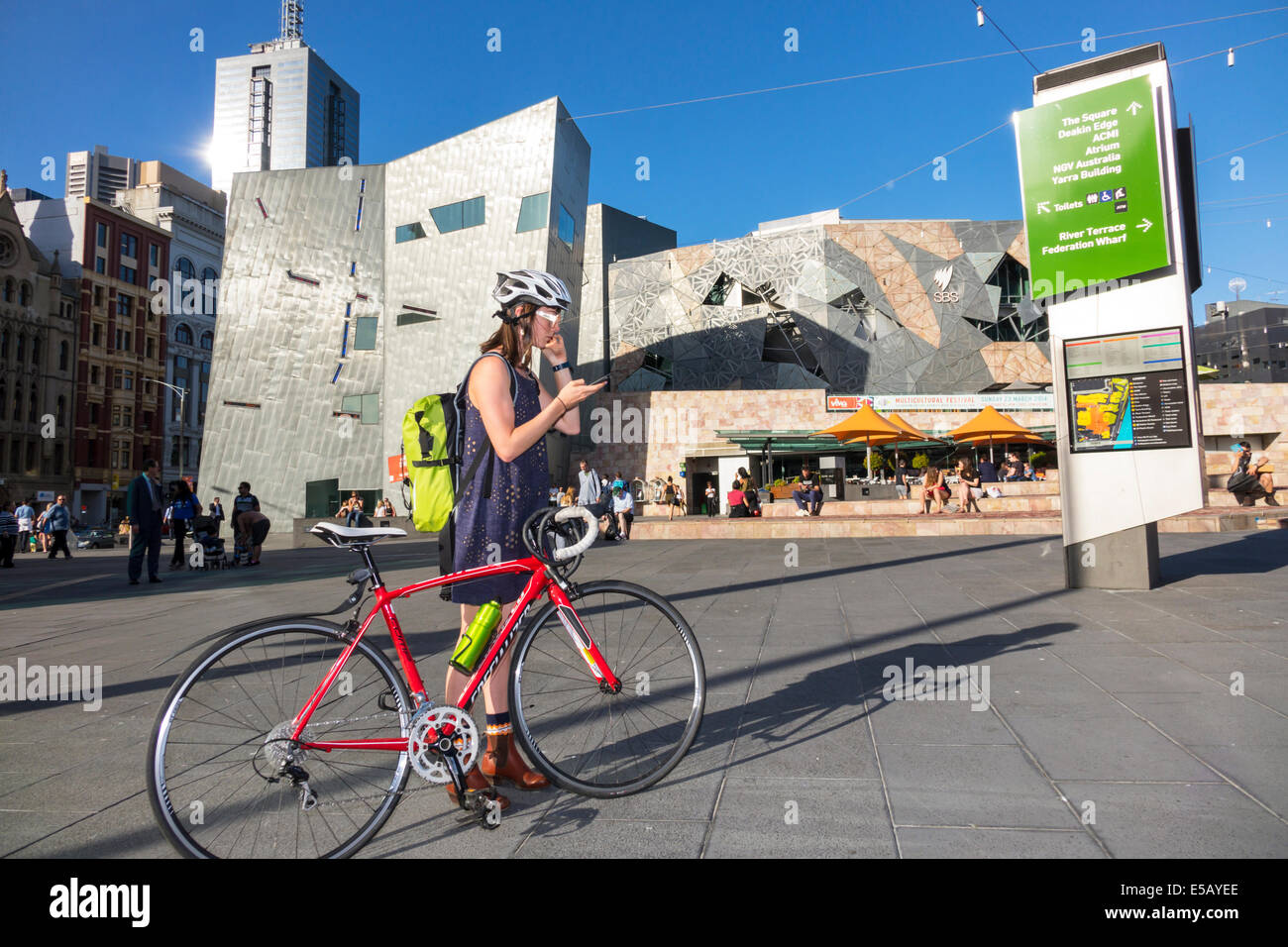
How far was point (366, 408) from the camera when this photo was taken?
32312mm

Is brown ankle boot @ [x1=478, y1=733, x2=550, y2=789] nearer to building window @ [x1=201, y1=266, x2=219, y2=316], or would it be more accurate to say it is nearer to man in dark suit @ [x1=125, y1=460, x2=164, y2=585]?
man in dark suit @ [x1=125, y1=460, x2=164, y2=585]

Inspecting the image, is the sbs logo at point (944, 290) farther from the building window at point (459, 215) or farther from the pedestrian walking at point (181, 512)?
the pedestrian walking at point (181, 512)

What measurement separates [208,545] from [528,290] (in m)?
13.6

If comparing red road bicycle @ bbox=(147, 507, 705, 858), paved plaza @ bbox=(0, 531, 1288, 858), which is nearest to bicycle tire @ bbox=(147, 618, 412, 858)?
red road bicycle @ bbox=(147, 507, 705, 858)

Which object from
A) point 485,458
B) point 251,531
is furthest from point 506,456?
point 251,531

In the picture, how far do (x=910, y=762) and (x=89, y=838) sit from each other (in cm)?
291

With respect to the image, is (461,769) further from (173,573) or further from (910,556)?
(173,573)

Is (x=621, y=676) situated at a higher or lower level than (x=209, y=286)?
lower

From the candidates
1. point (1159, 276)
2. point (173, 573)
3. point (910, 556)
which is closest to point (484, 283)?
point (173, 573)

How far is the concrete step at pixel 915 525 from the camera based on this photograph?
14.7 m

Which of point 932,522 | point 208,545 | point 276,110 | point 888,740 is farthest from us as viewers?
point 276,110

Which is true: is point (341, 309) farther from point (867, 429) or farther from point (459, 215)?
point (867, 429)

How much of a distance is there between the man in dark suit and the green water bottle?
10.8 metres

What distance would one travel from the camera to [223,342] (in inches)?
1292
